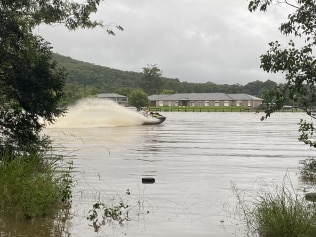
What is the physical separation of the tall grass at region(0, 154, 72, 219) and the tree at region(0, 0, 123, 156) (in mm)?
2985

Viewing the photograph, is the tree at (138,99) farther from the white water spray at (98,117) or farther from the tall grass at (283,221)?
the tall grass at (283,221)

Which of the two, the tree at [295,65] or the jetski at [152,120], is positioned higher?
the tree at [295,65]

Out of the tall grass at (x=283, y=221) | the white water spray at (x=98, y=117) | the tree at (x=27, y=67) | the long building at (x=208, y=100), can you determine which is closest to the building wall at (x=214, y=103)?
the long building at (x=208, y=100)

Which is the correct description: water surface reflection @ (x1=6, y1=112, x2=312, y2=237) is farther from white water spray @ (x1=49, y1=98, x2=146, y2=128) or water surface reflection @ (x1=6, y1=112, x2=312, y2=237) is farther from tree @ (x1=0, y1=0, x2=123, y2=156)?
white water spray @ (x1=49, y1=98, x2=146, y2=128)

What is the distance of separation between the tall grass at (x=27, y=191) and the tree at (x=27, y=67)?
2.98 metres

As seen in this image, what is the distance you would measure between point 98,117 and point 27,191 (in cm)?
4743

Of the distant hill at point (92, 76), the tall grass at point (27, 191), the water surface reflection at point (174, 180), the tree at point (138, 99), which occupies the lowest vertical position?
the water surface reflection at point (174, 180)

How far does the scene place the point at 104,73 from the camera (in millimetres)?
194750

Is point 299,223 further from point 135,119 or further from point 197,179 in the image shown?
point 135,119

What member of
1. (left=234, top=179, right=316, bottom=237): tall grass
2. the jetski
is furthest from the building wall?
(left=234, top=179, right=316, bottom=237): tall grass

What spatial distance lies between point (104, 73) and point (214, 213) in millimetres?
185468

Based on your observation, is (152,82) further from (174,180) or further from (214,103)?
(174,180)

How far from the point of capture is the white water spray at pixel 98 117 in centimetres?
5391

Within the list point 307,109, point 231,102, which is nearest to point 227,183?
point 307,109
